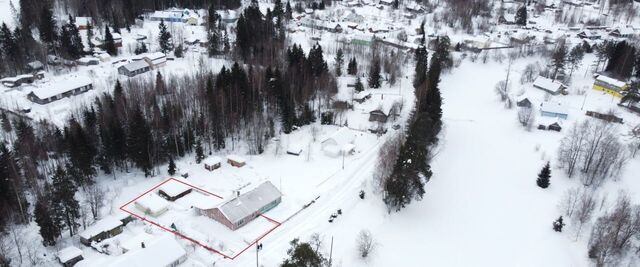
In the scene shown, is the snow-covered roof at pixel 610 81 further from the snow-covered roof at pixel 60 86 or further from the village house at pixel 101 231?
the snow-covered roof at pixel 60 86

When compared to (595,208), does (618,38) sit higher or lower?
higher

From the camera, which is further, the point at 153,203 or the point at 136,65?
the point at 136,65

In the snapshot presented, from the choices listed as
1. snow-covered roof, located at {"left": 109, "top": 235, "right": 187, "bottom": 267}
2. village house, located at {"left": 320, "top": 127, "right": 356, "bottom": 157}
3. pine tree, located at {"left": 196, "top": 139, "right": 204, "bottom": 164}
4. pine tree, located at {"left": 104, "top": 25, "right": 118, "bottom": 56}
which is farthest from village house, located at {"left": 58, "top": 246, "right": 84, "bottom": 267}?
pine tree, located at {"left": 104, "top": 25, "right": 118, "bottom": 56}

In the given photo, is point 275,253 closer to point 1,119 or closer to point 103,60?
point 1,119

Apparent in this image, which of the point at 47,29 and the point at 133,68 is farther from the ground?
the point at 47,29

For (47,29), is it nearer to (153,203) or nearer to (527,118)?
(153,203)

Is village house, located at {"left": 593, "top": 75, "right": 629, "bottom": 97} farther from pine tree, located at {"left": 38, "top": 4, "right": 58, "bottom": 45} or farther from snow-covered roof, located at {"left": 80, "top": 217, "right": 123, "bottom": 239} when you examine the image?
pine tree, located at {"left": 38, "top": 4, "right": 58, "bottom": 45}

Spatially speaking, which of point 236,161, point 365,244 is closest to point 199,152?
point 236,161

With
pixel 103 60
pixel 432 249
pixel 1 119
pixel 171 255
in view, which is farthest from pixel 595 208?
pixel 103 60
